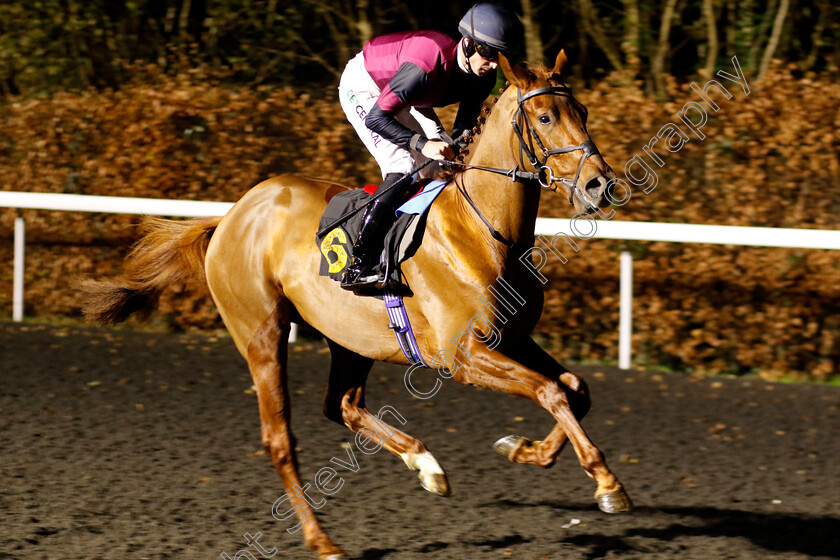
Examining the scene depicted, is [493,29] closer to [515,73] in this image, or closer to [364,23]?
[515,73]

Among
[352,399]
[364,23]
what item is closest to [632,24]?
[364,23]

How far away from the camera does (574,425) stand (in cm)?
368

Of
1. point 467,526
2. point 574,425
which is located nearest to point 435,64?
point 574,425

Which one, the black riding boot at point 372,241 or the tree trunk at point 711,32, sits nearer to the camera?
the black riding boot at point 372,241

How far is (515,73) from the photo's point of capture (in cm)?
387

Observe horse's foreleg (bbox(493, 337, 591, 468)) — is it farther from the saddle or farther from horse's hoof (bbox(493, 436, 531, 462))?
the saddle

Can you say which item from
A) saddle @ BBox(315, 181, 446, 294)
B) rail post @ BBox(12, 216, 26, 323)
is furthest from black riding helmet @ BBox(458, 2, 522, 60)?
rail post @ BBox(12, 216, 26, 323)

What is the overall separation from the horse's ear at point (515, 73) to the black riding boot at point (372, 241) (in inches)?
29.3

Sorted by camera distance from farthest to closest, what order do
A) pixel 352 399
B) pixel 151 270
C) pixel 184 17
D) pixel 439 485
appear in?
pixel 184 17
pixel 151 270
pixel 352 399
pixel 439 485

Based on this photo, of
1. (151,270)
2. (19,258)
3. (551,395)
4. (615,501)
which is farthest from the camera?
(19,258)

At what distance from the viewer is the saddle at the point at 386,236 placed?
169 inches

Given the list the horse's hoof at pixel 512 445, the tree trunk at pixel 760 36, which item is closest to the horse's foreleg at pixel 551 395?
the horse's hoof at pixel 512 445

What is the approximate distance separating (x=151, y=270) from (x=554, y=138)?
246 cm

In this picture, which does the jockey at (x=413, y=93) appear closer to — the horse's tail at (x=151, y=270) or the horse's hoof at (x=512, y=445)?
the horse's hoof at (x=512, y=445)
